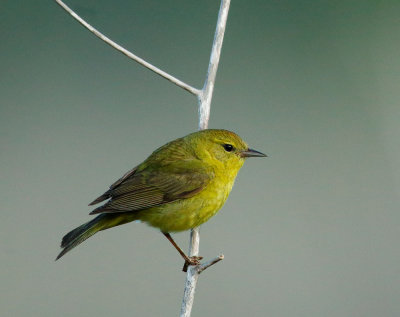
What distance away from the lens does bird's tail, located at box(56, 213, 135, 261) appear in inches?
110

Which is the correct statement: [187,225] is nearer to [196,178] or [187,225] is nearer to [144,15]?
[196,178]

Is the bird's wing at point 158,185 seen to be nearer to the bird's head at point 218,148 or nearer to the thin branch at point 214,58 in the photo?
the bird's head at point 218,148

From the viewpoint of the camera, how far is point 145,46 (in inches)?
166

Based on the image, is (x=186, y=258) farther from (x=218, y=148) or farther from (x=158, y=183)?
(x=218, y=148)

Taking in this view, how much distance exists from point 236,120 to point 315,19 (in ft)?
2.98

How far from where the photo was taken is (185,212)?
9.63ft

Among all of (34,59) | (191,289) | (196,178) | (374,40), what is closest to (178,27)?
(34,59)

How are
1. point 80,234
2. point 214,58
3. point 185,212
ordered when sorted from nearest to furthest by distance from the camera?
point 80,234 < point 185,212 < point 214,58

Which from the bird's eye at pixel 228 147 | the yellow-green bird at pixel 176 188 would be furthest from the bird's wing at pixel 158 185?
the bird's eye at pixel 228 147

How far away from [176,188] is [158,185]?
0.29ft

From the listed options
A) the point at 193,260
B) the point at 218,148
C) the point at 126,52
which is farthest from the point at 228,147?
the point at 126,52

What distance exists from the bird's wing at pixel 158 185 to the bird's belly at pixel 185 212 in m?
0.03

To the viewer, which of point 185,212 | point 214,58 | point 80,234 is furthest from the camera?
point 214,58

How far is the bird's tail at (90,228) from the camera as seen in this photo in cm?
279
